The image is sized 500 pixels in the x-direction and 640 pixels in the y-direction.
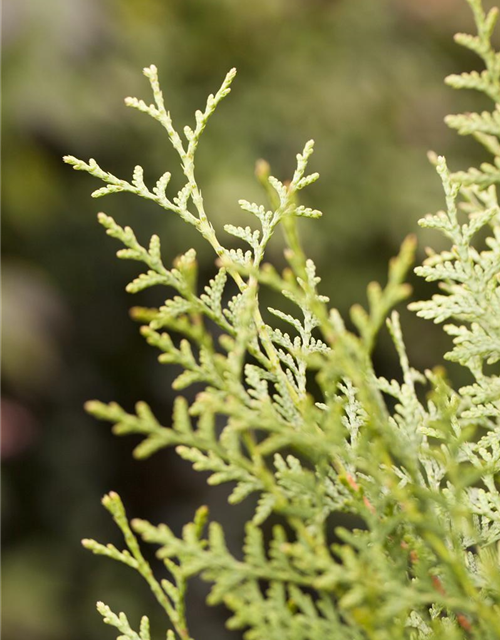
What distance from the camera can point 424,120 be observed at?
3883 millimetres

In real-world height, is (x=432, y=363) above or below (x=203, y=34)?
below

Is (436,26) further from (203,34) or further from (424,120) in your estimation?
(203,34)

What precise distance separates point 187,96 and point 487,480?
307 centimetres

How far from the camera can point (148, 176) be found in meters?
3.37

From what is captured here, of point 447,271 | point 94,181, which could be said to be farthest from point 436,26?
point 447,271

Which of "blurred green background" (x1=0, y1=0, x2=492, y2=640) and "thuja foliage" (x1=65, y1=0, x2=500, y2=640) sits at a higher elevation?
"blurred green background" (x1=0, y1=0, x2=492, y2=640)

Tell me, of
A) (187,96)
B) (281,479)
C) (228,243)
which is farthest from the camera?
(187,96)

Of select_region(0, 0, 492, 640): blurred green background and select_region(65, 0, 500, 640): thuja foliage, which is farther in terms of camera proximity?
select_region(0, 0, 492, 640): blurred green background

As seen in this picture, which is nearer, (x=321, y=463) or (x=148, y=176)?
(x=321, y=463)

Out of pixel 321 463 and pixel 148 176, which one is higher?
pixel 148 176

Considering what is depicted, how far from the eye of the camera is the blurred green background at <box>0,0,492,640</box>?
291 centimetres

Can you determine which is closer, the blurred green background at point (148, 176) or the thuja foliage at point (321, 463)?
the thuja foliage at point (321, 463)

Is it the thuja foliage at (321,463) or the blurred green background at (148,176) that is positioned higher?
the blurred green background at (148,176)

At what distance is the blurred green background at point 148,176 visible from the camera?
2908 mm
